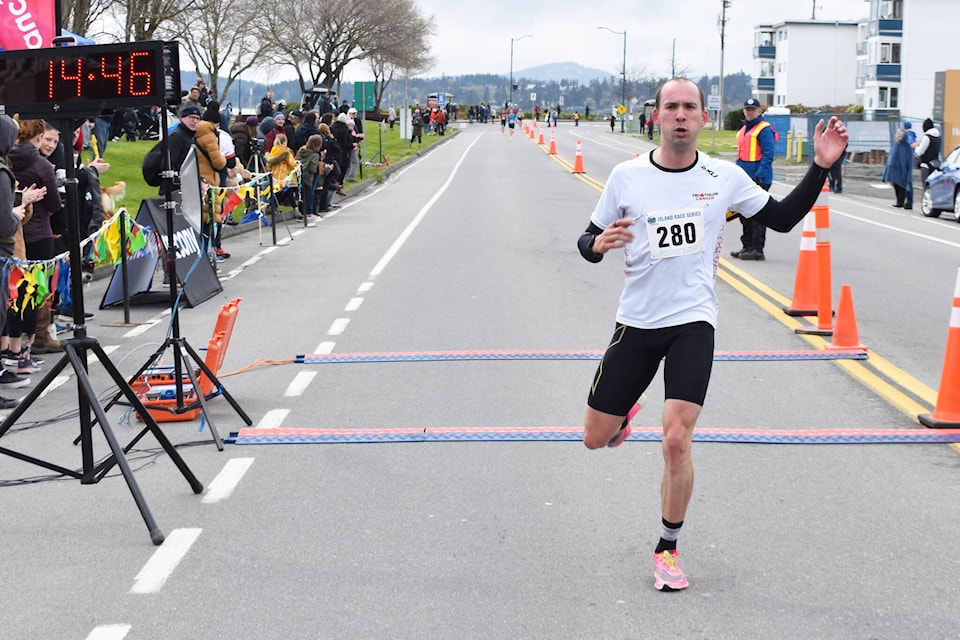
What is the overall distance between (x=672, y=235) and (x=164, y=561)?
8.27 ft

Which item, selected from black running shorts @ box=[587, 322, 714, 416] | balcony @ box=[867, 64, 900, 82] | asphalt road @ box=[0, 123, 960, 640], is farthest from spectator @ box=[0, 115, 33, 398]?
balcony @ box=[867, 64, 900, 82]

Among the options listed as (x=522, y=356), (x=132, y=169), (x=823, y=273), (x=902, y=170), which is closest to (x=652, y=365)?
(x=522, y=356)

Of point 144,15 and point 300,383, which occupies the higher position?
point 144,15

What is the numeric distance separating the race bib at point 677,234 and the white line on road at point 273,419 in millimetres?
3439

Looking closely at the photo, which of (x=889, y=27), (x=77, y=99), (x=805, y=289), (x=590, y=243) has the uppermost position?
(x=889, y=27)

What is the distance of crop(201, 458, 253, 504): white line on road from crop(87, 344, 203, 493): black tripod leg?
0.08 meters

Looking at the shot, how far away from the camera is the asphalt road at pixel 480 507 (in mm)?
4863

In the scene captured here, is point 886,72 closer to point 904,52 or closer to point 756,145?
point 904,52

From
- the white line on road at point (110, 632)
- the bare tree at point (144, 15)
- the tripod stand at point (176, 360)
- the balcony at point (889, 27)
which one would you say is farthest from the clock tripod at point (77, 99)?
the balcony at point (889, 27)

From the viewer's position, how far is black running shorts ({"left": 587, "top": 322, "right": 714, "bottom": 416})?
514cm

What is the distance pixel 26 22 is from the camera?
12203 mm

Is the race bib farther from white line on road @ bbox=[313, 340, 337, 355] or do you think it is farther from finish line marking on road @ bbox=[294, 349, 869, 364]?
white line on road @ bbox=[313, 340, 337, 355]

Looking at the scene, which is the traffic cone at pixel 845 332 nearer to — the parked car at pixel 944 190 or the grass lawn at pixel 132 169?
the grass lawn at pixel 132 169

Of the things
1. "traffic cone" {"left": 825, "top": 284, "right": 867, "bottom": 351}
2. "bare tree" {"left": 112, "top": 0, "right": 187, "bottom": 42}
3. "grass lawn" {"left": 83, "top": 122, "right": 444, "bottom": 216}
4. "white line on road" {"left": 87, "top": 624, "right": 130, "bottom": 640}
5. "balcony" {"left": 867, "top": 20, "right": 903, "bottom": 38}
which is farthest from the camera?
"balcony" {"left": 867, "top": 20, "right": 903, "bottom": 38}
